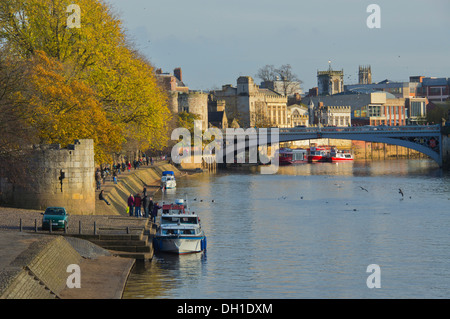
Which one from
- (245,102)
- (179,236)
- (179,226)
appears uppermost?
(245,102)

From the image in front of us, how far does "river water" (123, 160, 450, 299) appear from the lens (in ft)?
121

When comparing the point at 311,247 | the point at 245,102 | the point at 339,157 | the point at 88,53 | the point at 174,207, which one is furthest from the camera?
the point at 245,102

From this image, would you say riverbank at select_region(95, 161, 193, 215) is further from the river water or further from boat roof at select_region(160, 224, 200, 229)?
boat roof at select_region(160, 224, 200, 229)

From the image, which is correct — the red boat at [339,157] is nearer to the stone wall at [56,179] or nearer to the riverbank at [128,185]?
the riverbank at [128,185]

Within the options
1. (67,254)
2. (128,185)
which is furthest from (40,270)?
(128,185)

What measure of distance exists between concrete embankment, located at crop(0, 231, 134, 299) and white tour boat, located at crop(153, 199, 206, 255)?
4.01m

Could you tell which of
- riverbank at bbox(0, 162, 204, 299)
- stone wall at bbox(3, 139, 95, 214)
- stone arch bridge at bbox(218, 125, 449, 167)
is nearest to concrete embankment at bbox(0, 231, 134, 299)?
riverbank at bbox(0, 162, 204, 299)

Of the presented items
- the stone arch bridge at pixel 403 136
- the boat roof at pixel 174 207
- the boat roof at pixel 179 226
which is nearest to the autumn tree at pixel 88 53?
the boat roof at pixel 174 207

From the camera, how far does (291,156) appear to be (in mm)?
150500

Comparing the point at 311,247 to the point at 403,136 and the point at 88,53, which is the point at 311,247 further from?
the point at 403,136

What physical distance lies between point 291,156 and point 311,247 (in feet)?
339

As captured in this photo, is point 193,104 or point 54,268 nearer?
point 54,268

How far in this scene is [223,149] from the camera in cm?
13550

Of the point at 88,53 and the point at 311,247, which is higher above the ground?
the point at 88,53
